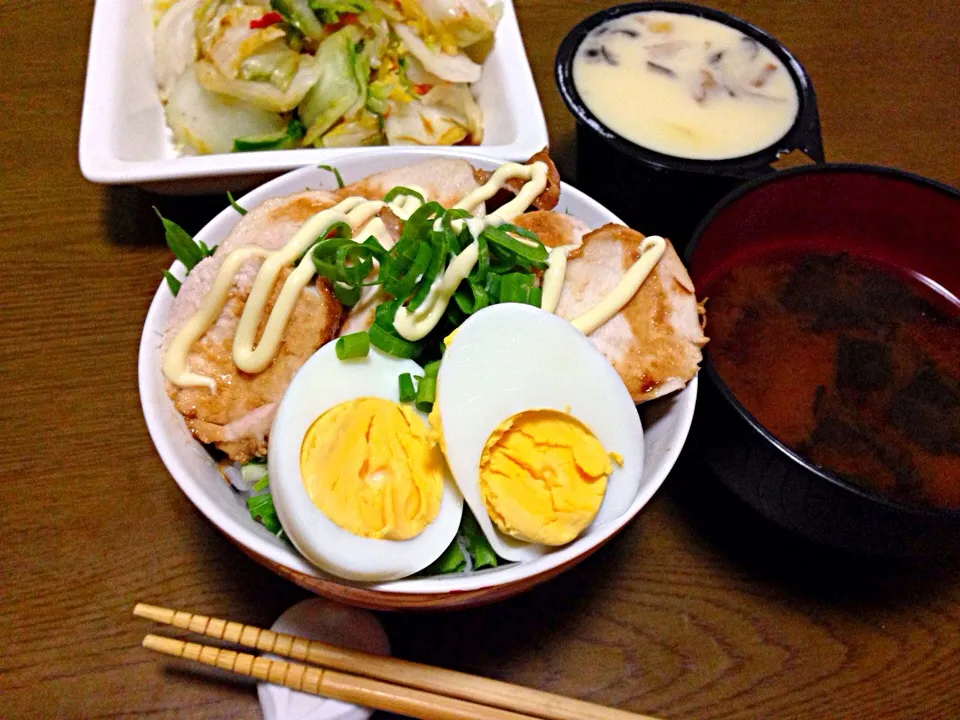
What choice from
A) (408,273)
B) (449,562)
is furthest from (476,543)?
(408,273)

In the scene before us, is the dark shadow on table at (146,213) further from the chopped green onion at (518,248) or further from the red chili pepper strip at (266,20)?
the chopped green onion at (518,248)

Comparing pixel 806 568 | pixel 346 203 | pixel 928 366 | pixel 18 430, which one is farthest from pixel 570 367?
pixel 18 430

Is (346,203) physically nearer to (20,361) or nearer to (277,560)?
(277,560)

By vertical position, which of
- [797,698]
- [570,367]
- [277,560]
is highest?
[570,367]

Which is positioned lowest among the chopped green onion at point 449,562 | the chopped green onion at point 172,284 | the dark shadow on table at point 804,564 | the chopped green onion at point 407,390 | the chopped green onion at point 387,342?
the dark shadow on table at point 804,564

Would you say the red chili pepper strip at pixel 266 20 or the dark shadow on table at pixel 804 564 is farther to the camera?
the red chili pepper strip at pixel 266 20

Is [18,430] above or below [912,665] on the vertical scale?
above

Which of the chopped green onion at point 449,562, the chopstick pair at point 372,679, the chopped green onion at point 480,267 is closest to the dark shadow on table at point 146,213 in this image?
the chopped green onion at point 480,267

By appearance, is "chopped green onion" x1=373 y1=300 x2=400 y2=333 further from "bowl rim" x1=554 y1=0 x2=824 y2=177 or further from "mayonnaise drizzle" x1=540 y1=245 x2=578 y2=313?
"bowl rim" x1=554 y1=0 x2=824 y2=177
